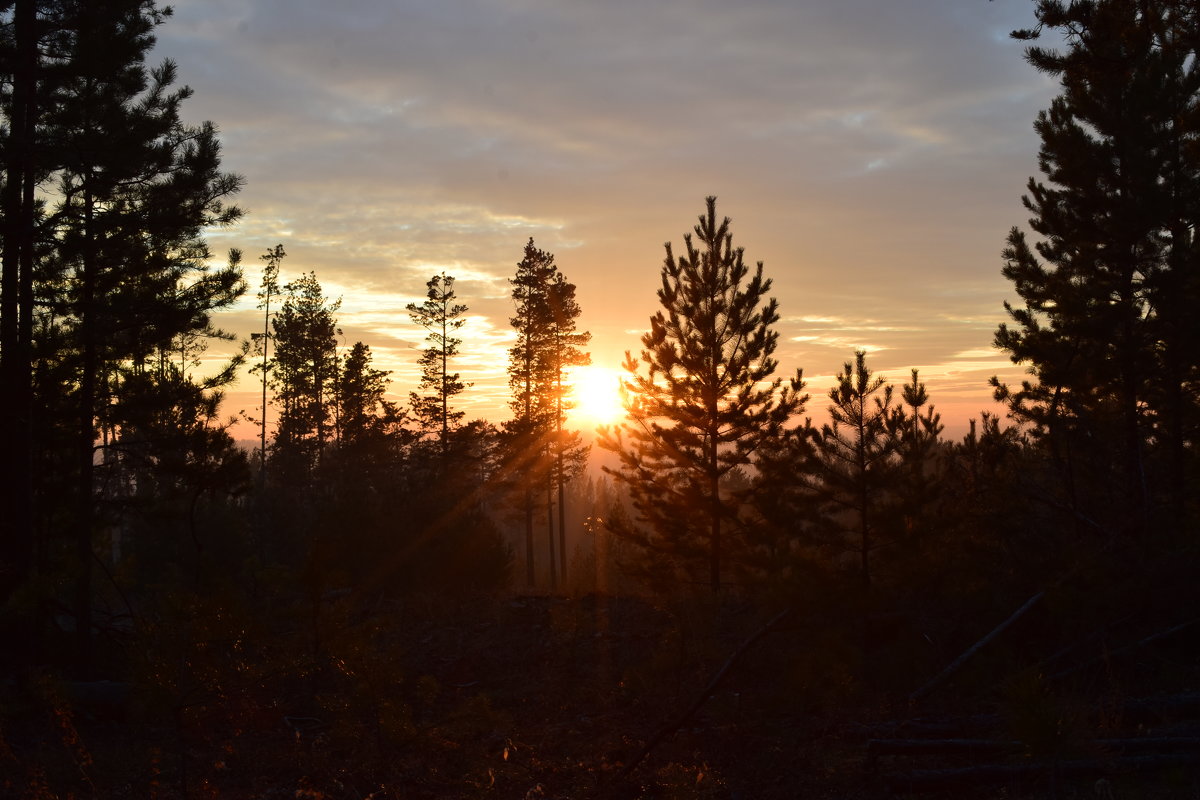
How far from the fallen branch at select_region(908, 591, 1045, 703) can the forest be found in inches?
2.9

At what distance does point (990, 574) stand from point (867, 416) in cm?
348

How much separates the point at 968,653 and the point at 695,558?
1202 centimetres

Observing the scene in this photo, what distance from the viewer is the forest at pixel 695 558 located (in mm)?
8312

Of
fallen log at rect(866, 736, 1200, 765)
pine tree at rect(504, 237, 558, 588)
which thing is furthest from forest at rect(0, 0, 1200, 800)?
pine tree at rect(504, 237, 558, 588)

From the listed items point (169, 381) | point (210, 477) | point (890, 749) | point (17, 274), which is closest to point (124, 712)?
point (210, 477)

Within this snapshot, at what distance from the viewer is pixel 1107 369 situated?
15500 millimetres

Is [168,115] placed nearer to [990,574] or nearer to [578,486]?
[990,574]

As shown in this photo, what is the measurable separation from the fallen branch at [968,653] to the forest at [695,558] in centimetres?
7

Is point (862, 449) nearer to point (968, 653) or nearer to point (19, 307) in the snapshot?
point (968, 653)

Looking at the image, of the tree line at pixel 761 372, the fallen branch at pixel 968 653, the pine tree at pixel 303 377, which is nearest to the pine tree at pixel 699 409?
the tree line at pixel 761 372

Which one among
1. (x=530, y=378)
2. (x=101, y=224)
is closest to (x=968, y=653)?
(x=101, y=224)

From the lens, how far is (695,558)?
22.4m

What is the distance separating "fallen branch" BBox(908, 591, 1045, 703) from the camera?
34.6 ft

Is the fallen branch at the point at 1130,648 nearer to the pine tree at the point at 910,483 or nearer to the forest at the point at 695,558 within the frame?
the forest at the point at 695,558
